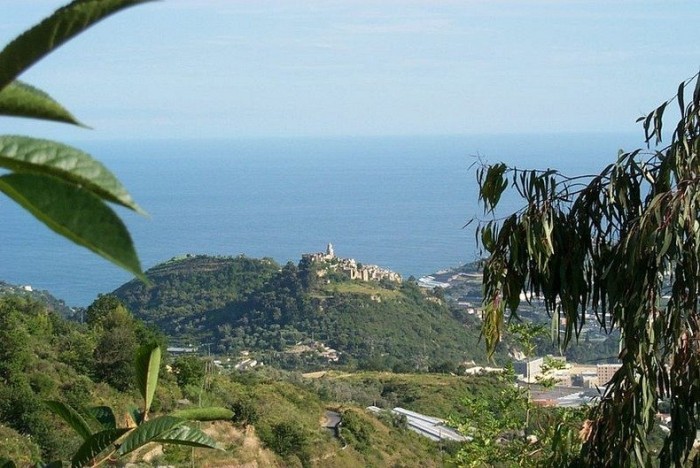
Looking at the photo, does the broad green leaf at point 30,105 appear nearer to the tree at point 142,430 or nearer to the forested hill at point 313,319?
the tree at point 142,430

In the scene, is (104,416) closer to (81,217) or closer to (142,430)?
(142,430)

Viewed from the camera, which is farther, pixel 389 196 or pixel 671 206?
pixel 389 196

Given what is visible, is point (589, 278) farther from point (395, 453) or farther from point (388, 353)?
point (388, 353)

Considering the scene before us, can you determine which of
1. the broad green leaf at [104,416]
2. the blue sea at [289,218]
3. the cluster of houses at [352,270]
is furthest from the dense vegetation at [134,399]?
the blue sea at [289,218]

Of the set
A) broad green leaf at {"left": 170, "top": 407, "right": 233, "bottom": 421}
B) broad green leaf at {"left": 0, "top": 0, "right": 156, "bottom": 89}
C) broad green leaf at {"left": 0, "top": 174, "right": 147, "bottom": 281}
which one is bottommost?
broad green leaf at {"left": 170, "top": 407, "right": 233, "bottom": 421}

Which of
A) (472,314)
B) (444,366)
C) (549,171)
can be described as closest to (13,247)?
(472,314)

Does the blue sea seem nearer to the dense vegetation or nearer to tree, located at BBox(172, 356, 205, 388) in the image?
the dense vegetation

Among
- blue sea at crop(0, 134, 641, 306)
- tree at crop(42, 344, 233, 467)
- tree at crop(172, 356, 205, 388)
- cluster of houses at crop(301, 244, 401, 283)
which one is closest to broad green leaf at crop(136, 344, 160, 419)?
tree at crop(42, 344, 233, 467)
